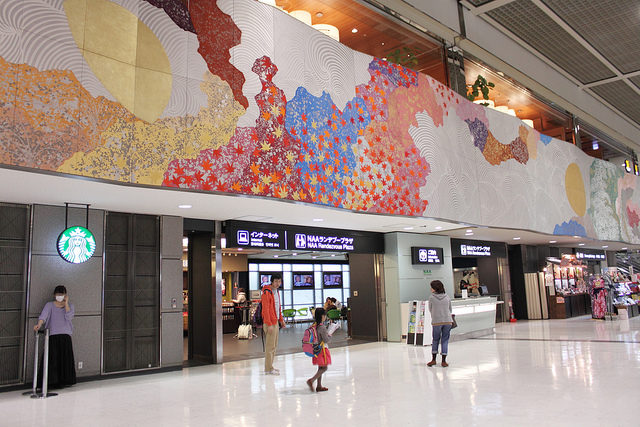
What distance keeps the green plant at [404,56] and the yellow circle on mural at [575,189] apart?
284 inches

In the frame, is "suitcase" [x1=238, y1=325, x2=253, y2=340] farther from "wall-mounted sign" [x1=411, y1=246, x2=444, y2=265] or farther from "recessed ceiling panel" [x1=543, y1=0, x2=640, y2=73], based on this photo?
"recessed ceiling panel" [x1=543, y1=0, x2=640, y2=73]

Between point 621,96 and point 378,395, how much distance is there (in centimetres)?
1503

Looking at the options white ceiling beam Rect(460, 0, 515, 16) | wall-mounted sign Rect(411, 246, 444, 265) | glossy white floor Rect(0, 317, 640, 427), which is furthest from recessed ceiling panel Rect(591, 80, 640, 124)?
glossy white floor Rect(0, 317, 640, 427)

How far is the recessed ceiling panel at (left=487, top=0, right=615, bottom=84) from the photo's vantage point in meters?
10.8

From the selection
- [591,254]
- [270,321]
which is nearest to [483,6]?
[270,321]

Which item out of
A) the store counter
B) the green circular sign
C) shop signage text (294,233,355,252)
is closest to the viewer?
the green circular sign

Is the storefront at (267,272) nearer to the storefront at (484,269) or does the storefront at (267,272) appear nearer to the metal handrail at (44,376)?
the metal handrail at (44,376)

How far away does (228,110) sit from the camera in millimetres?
6598

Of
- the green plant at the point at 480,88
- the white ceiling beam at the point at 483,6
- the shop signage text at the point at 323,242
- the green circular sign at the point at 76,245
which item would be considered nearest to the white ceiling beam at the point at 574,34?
the white ceiling beam at the point at 483,6

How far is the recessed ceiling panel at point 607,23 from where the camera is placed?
33.7ft

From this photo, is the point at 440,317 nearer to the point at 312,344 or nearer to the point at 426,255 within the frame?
the point at 312,344

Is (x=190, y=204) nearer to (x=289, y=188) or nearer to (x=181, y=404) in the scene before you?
(x=289, y=188)

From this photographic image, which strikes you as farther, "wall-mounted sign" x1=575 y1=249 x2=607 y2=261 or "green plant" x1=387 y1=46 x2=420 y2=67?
→ "wall-mounted sign" x1=575 y1=249 x2=607 y2=261

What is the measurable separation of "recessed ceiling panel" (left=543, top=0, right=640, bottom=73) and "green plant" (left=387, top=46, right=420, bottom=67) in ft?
9.69
